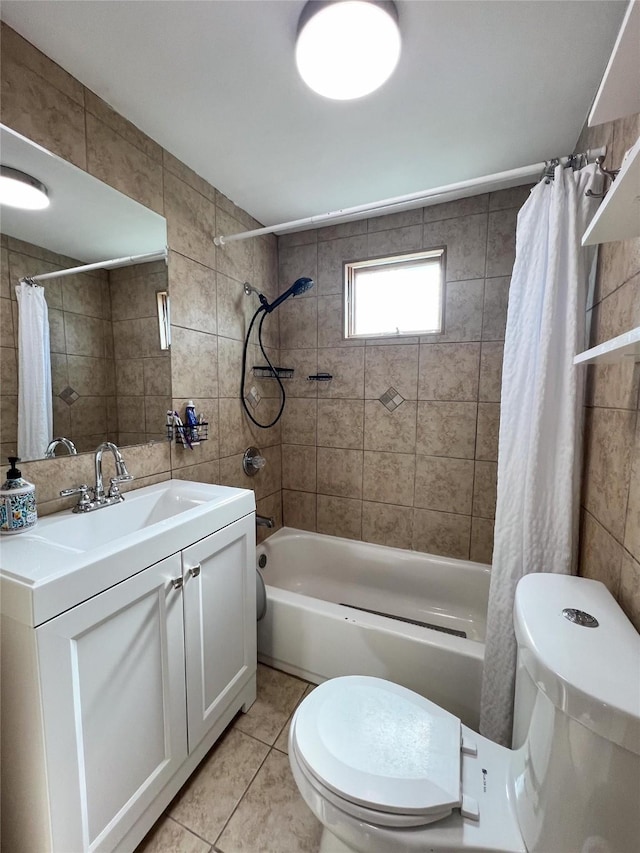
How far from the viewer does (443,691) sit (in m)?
1.38

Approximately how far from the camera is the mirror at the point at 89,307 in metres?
1.05

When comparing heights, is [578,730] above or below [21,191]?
below

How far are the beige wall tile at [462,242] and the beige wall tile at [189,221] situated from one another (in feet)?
3.90

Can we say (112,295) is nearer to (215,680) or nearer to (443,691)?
(215,680)

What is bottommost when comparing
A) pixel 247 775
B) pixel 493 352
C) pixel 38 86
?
pixel 247 775

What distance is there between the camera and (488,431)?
191 centimetres

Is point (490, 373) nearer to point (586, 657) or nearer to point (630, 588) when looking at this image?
point (630, 588)

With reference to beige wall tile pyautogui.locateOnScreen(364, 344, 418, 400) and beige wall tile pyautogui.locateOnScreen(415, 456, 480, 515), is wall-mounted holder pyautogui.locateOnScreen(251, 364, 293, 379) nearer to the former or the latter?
beige wall tile pyautogui.locateOnScreen(364, 344, 418, 400)

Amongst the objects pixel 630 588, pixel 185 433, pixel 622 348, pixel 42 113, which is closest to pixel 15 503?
pixel 185 433

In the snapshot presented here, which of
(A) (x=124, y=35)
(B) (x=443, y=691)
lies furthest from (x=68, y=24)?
(B) (x=443, y=691)

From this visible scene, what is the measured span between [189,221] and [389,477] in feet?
5.72

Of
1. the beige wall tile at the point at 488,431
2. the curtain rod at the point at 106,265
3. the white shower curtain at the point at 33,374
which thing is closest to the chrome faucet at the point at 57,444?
the white shower curtain at the point at 33,374

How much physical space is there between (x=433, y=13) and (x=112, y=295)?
135 cm

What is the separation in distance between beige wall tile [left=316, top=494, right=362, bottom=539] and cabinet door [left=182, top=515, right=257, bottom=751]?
983mm
